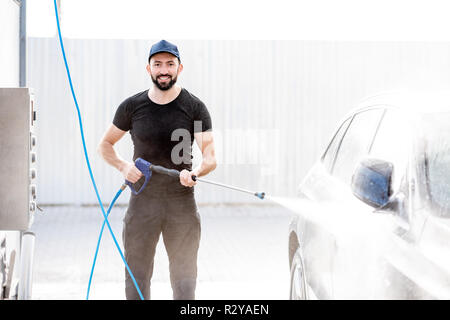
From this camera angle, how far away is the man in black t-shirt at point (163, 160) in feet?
13.2

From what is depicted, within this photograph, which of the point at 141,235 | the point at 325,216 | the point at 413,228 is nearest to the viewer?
the point at 413,228

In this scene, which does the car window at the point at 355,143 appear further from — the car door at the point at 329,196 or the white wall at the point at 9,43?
the white wall at the point at 9,43

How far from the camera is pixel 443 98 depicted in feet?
9.18

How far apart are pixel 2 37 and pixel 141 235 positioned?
156 centimetres

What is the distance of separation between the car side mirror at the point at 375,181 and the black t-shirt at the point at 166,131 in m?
1.81

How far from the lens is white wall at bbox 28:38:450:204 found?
1177 centimetres

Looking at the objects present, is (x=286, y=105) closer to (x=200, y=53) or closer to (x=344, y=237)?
(x=200, y=53)

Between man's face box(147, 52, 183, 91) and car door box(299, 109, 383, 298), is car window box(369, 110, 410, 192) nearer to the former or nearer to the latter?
car door box(299, 109, 383, 298)

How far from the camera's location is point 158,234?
13.6 feet

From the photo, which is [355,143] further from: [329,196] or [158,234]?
[158,234]

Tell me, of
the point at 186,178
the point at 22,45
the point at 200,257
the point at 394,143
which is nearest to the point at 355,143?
the point at 394,143

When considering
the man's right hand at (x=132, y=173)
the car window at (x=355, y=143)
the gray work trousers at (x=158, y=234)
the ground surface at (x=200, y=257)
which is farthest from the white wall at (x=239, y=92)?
the car window at (x=355, y=143)

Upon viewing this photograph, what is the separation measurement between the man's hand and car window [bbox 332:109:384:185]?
0.83 metres
